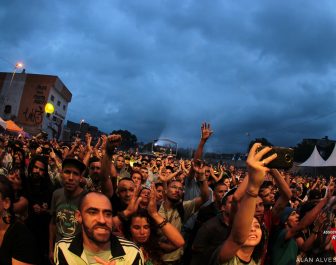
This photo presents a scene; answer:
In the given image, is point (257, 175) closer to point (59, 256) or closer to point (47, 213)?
point (59, 256)

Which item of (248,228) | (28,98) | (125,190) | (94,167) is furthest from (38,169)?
(28,98)

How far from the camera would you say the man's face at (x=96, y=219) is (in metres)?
2.28

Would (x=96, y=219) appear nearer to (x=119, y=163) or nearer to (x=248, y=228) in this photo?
(x=248, y=228)

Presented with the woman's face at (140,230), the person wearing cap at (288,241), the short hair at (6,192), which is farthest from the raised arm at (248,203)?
the short hair at (6,192)

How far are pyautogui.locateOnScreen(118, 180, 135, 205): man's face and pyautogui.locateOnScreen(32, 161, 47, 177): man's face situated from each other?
1390 millimetres

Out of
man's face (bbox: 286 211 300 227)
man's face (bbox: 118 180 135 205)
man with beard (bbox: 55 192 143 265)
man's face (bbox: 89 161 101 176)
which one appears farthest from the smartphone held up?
man's face (bbox: 89 161 101 176)

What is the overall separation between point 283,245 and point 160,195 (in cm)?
253

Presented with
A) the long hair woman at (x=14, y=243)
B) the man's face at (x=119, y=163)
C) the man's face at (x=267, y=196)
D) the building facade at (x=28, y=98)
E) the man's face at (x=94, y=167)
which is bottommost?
the long hair woman at (x=14, y=243)

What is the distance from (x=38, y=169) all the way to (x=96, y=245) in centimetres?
318

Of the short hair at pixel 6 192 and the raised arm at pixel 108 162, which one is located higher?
the raised arm at pixel 108 162

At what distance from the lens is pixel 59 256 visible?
225 centimetres

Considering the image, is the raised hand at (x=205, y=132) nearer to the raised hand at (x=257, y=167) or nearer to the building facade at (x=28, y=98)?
the raised hand at (x=257, y=167)

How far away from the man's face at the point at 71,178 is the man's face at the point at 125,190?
0.66 metres

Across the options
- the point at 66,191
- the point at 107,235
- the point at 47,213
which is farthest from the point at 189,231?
the point at 107,235
